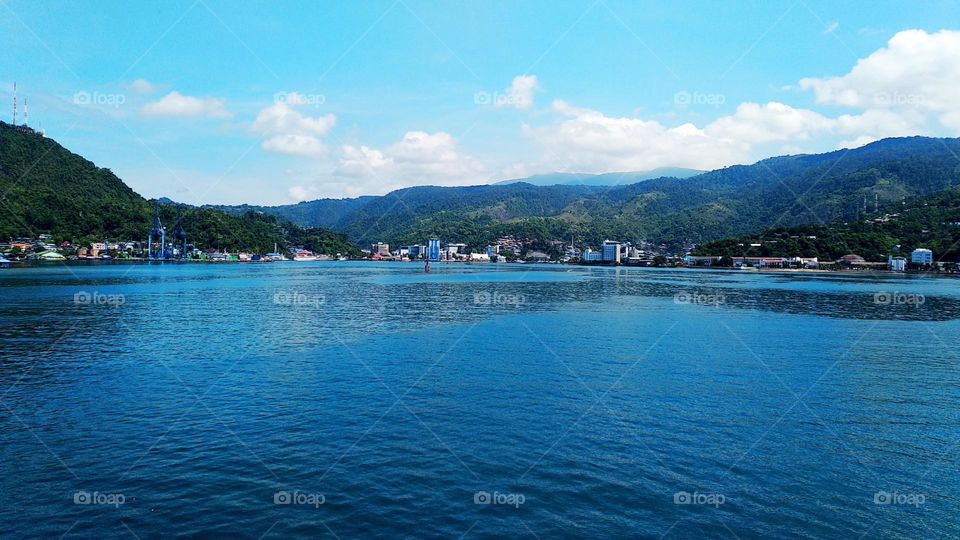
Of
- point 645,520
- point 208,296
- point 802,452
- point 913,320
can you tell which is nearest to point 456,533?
point 645,520

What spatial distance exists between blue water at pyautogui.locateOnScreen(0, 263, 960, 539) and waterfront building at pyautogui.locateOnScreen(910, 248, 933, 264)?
14006 centimetres

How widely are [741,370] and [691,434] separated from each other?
9.51m

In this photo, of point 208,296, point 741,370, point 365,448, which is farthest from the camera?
point 208,296

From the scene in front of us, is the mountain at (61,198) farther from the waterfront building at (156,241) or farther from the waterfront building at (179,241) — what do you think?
the waterfront building at (156,241)

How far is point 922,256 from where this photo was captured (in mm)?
139625

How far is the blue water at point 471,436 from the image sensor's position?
31.9ft

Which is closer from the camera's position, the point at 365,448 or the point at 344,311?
the point at 365,448

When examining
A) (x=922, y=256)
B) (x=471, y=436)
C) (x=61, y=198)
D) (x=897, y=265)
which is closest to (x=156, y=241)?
(x=61, y=198)

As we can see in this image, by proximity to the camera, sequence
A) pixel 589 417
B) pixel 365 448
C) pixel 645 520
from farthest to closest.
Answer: pixel 589 417, pixel 365 448, pixel 645 520

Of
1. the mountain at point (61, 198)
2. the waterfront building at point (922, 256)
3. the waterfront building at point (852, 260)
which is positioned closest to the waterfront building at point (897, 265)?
the waterfront building at point (922, 256)

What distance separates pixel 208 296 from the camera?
54406 mm

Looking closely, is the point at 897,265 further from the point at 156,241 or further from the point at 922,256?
the point at 156,241

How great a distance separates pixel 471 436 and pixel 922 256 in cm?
16864

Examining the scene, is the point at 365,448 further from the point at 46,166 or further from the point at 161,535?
the point at 46,166
